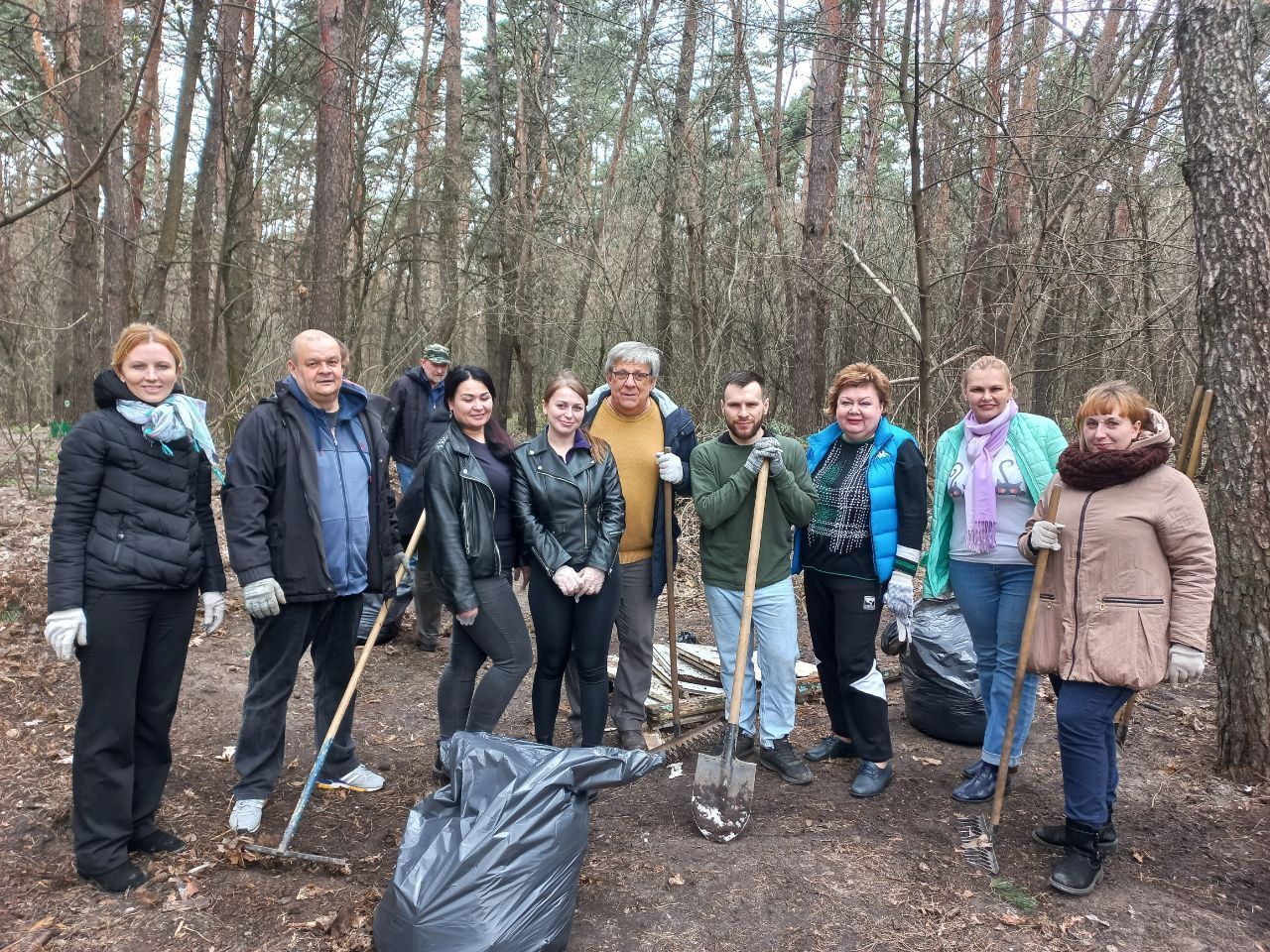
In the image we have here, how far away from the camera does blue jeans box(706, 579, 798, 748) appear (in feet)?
11.9

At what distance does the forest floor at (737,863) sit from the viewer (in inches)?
104

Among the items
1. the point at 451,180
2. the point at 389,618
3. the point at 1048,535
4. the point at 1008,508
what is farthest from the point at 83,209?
the point at 1048,535

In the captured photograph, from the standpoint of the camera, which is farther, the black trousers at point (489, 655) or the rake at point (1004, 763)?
the black trousers at point (489, 655)

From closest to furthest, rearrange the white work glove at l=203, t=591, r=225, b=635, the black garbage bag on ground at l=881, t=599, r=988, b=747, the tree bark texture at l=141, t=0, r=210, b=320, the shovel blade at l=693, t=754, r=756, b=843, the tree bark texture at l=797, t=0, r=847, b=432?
1. the white work glove at l=203, t=591, r=225, b=635
2. the shovel blade at l=693, t=754, r=756, b=843
3. the black garbage bag on ground at l=881, t=599, r=988, b=747
4. the tree bark texture at l=797, t=0, r=847, b=432
5. the tree bark texture at l=141, t=0, r=210, b=320

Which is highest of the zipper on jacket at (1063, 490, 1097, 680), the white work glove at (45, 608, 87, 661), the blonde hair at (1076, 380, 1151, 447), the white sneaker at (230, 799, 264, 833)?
the blonde hair at (1076, 380, 1151, 447)

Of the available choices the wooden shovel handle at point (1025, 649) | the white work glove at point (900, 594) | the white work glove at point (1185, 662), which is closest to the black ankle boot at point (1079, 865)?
the wooden shovel handle at point (1025, 649)

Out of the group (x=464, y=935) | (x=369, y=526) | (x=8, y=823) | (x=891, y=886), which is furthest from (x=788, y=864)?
(x=8, y=823)

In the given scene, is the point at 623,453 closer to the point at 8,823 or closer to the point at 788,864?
the point at 788,864

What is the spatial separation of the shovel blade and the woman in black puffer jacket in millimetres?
1990

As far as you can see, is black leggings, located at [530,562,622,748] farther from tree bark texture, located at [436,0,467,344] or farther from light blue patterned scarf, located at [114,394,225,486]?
tree bark texture, located at [436,0,467,344]

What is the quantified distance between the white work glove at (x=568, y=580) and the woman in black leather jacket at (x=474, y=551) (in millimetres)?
213

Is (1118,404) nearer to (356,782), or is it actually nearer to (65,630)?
(356,782)

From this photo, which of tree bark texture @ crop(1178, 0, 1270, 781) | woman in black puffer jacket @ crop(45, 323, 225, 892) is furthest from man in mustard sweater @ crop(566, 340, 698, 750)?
tree bark texture @ crop(1178, 0, 1270, 781)

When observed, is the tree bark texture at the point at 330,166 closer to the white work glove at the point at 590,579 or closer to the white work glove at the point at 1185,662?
the white work glove at the point at 590,579
